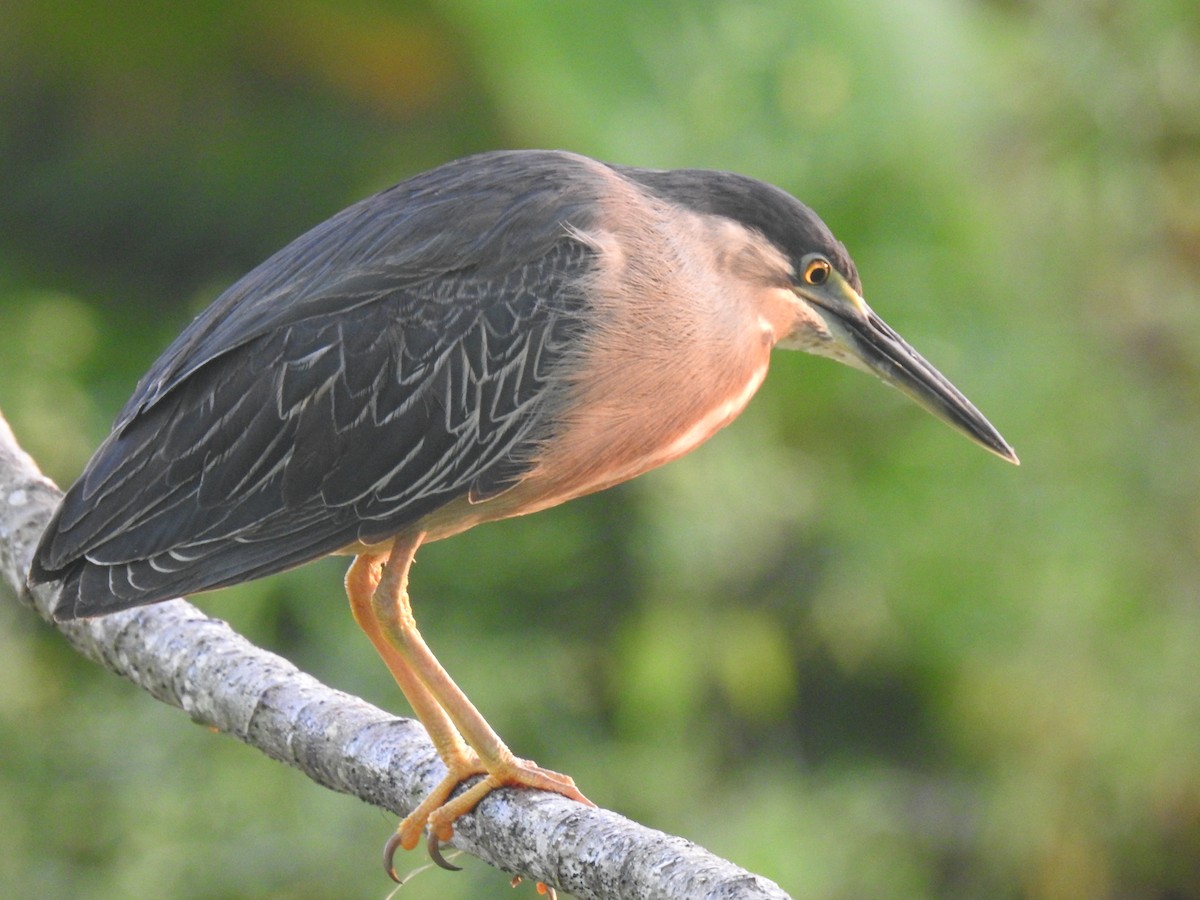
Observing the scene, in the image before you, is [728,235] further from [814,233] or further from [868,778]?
[868,778]

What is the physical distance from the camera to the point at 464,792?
2.53 m

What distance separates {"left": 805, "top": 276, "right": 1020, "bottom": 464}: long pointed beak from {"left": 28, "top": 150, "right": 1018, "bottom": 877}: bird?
0.23 m

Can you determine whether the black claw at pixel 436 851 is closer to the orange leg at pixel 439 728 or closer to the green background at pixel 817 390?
the orange leg at pixel 439 728

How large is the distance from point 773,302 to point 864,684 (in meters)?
3.17

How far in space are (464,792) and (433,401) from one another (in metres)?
0.64

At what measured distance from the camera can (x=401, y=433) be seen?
256 centimetres

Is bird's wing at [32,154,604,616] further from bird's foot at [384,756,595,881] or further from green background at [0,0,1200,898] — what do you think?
green background at [0,0,1200,898]

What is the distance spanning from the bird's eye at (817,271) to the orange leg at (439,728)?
83 cm

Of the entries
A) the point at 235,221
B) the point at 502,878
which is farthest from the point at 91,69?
the point at 502,878

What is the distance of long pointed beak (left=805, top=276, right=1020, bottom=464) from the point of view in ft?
9.27

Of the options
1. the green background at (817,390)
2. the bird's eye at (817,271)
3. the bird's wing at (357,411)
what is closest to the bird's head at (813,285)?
the bird's eye at (817,271)

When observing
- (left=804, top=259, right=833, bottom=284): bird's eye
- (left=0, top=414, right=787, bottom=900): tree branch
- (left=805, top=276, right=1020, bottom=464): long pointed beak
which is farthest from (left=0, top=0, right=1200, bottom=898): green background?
(left=804, top=259, right=833, bottom=284): bird's eye

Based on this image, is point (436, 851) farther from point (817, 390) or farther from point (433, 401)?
point (817, 390)

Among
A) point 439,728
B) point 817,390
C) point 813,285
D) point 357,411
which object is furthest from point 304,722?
point 817,390
